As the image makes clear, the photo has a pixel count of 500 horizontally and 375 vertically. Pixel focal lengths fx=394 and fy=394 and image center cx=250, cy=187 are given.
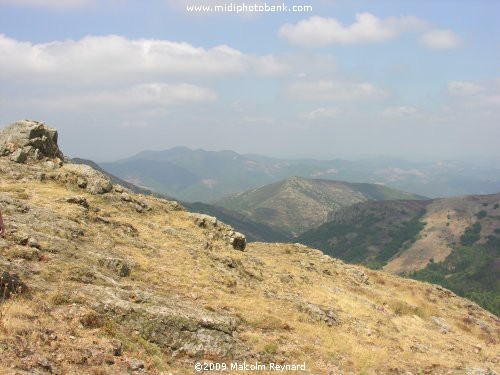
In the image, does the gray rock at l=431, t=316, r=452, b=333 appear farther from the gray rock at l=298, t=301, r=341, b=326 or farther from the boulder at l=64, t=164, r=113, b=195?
the boulder at l=64, t=164, r=113, b=195

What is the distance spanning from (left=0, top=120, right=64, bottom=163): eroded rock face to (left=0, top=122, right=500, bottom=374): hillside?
0.13 meters

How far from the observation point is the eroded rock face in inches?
1551

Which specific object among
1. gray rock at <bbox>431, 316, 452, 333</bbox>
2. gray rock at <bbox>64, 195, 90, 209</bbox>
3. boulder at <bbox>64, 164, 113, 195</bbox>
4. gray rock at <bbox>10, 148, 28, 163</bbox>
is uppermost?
gray rock at <bbox>10, 148, 28, 163</bbox>

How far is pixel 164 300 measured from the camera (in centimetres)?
2069

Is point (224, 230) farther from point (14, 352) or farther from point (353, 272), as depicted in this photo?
point (14, 352)

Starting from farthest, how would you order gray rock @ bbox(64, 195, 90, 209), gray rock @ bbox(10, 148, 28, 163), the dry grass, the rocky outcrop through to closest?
1. the rocky outcrop
2. gray rock @ bbox(10, 148, 28, 163)
3. gray rock @ bbox(64, 195, 90, 209)
4. the dry grass

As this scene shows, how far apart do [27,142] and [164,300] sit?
28969 millimetres

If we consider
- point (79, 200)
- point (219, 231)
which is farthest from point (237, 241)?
point (79, 200)

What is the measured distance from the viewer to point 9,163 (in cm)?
3784

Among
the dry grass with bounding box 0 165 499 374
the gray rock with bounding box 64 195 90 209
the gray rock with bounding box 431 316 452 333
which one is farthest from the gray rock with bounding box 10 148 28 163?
the gray rock with bounding box 431 316 452 333

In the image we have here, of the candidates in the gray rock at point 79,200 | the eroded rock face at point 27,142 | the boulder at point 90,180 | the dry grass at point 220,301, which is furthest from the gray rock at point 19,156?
the gray rock at point 79,200

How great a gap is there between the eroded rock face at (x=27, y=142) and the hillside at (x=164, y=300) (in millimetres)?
130

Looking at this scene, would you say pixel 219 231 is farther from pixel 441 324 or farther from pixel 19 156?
pixel 441 324

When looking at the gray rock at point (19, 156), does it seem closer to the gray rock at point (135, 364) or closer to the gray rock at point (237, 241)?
the gray rock at point (237, 241)
